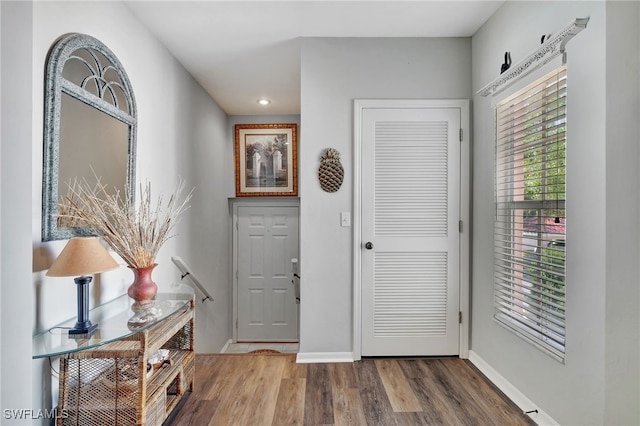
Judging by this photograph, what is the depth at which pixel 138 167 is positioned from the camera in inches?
91.3

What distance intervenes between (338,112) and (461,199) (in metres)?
1.14

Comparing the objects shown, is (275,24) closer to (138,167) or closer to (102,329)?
(138,167)

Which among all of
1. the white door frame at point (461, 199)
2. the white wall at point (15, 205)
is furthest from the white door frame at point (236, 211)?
the white wall at point (15, 205)

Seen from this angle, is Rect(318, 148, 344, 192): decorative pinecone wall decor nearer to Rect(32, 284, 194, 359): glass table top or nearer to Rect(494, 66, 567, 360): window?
Rect(494, 66, 567, 360): window

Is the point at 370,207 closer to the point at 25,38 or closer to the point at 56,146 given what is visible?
the point at 56,146

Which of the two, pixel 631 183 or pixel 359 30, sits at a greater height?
pixel 359 30

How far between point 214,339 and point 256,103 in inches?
112

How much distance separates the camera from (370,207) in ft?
8.56

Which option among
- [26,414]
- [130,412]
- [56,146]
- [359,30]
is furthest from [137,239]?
[359,30]

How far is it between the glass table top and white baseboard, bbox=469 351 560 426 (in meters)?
1.98

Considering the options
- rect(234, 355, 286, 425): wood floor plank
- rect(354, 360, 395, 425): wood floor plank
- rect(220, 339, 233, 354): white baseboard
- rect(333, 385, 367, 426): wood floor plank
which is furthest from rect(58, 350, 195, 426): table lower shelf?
rect(220, 339, 233, 354): white baseboard

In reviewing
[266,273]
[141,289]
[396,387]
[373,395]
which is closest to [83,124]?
[141,289]

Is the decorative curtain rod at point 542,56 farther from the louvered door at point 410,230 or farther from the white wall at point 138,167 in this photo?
the white wall at point 138,167

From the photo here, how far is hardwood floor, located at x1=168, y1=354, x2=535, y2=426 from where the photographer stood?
74.1 inches
